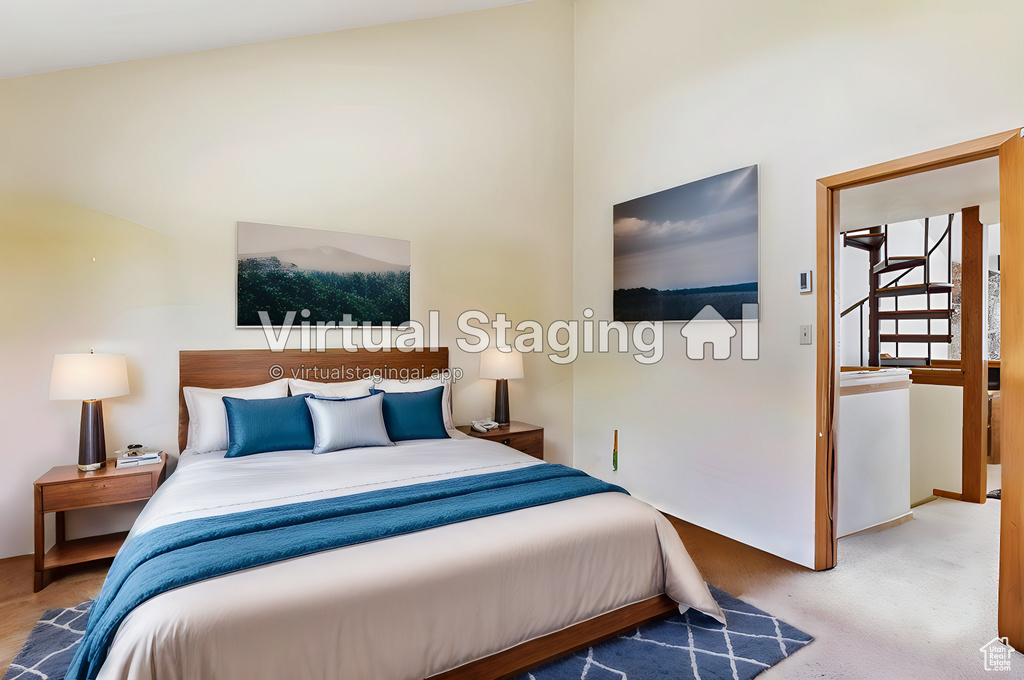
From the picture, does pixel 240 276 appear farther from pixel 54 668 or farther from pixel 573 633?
pixel 573 633

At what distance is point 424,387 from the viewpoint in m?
3.64

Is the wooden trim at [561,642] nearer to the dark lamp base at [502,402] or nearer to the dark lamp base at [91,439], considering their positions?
the dark lamp base at [502,402]

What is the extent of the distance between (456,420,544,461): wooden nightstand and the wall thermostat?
2.09m

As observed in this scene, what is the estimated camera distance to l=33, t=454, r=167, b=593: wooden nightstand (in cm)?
251

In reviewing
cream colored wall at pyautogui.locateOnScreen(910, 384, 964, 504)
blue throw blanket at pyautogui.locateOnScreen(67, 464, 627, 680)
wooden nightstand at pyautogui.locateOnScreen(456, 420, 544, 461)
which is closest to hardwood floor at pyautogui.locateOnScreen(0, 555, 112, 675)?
blue throw blanket at pyautogui.locateOnScreen(67, 464, 627, 680)

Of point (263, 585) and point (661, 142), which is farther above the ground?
point (661, 142)

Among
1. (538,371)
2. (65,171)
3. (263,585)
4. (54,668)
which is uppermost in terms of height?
(65,171)

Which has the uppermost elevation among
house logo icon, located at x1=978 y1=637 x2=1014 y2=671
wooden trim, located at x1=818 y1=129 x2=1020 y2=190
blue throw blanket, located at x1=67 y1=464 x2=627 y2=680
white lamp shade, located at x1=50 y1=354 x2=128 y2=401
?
wooden trim, located at x1=818 y1=129 x2=1020 y2=190

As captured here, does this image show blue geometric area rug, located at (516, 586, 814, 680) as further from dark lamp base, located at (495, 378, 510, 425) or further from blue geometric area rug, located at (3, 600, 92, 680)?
dark lamp base, located at (495, 378, 510, 425)

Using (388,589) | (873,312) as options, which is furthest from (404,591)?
(873,312)

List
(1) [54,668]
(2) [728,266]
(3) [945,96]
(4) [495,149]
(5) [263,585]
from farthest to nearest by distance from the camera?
(4) [495,149], (2) [728,266], (3) [945,96], (1) [54,668], (5) [263,585]

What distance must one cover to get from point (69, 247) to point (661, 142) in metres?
3.80

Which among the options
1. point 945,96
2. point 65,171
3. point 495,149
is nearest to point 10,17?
point 65,171

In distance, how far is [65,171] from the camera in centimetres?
289
